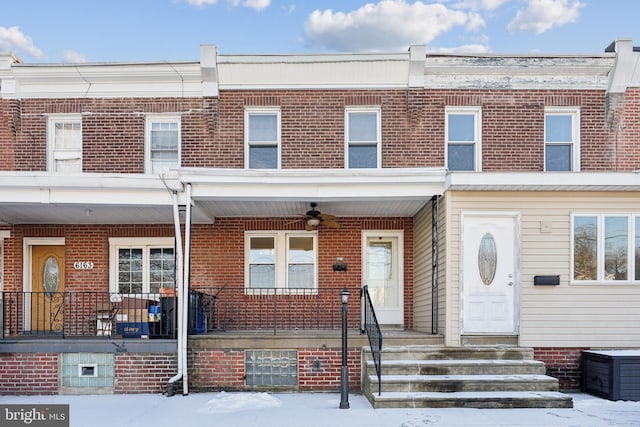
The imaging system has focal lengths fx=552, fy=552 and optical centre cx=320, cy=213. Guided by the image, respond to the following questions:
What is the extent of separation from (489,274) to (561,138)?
13.4ft

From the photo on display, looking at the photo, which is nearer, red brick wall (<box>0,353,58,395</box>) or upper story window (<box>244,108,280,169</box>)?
red brick wall (<box>0,353,58,395</box>)

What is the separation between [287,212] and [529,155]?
4.95 metres

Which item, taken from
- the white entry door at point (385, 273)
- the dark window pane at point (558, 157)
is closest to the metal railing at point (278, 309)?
the white entry door at point (385, 273)

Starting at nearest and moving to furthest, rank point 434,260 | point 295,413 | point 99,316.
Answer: point 295,413
point 434,260
point 99,316

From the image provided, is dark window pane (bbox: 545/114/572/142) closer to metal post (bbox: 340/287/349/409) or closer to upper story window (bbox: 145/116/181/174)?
metal post (bbox: 340/287/349/409)

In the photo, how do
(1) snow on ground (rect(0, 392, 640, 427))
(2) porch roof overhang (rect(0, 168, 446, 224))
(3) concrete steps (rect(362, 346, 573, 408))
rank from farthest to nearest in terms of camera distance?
(2) porch roof overhang (rect(0, 168, 446, 224))
(3) concrete steps (rect(362, 346, 573, 408))
(1) snow on ground (rect(0, 392, 640, 427))

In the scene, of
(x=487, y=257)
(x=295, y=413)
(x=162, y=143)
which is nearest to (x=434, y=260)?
(x=487, y=257)

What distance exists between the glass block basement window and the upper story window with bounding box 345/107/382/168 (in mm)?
4103

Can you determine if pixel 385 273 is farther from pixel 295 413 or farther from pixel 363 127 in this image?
pixel 295 413

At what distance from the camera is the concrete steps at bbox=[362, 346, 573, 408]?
7.46 meters

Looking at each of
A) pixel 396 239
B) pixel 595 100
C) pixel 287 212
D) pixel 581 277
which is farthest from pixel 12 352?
pixel 595 100

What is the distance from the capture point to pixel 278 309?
36.4 feet

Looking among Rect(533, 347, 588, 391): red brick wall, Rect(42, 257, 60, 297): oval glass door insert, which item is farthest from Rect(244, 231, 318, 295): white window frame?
Rect(533, 347, 588, 391): red brick wall

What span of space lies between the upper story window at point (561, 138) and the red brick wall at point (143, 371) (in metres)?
8.06
